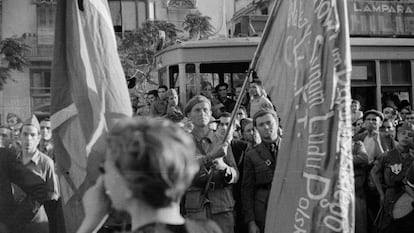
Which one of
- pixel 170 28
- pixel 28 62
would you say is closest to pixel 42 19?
pixel 28 62

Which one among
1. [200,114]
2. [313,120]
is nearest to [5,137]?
[200,114]

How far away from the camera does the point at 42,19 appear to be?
31.5 m

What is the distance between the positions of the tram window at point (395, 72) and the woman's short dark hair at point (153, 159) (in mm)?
10010

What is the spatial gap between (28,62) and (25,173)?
77.9 feet

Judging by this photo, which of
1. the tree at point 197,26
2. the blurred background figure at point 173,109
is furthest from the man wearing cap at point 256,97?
the tree at point 197,26

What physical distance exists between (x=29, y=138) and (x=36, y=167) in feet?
0.92

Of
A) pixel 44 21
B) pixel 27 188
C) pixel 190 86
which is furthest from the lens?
pixel 44 21

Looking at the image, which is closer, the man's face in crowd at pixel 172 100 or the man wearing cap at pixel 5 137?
the man wearing cap at pixel 5 137

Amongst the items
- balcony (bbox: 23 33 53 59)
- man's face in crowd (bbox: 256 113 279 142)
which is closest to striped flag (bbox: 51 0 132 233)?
man's face in crowd (bbox: 256 113 279 142)

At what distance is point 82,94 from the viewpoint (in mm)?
4375

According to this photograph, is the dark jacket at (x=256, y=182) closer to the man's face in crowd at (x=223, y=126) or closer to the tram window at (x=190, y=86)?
the man's face in crowd at (x=223, y=126)

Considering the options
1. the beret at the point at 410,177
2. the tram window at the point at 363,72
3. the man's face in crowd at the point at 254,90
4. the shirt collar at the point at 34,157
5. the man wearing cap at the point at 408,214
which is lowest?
the man wearing cap at the point at 408,214

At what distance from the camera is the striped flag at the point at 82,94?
420 cm

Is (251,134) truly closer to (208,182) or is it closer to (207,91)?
(208,182)
